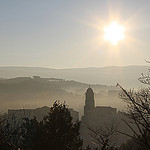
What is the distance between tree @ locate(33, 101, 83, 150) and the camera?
1323 cm

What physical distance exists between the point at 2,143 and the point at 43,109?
89185 mm

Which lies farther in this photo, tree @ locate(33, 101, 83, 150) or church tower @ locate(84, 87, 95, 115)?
church tower @ locate(84, 87, 95, 115)

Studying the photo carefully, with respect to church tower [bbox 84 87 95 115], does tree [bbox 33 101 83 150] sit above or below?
below

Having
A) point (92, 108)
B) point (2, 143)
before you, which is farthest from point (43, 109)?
point (2, 143)

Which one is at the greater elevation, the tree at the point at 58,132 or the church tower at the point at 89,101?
the church tower at the point at 89,101

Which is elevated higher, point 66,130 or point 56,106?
point 56,106

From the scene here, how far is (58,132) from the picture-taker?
14.6 metres

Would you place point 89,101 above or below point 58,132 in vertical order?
above

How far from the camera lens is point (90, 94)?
90.9 metres

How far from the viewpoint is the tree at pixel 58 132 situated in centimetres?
1323

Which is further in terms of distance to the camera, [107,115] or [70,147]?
[107,115]

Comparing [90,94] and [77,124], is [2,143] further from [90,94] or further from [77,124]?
[90,94]

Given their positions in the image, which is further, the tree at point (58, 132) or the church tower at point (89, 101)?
the church tower at point (89, 101)

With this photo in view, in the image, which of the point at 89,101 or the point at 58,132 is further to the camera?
the point at 89,101
